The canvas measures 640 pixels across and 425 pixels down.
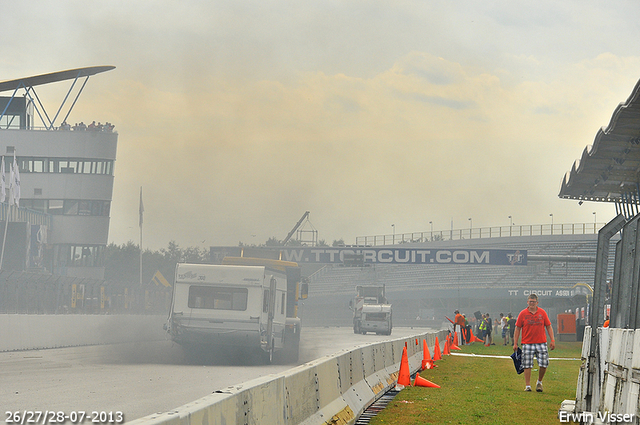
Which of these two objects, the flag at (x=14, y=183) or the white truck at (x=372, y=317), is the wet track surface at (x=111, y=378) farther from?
the white truck at (x=372, y=317)

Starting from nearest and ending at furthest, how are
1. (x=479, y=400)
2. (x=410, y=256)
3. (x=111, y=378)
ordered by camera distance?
(x=479, y=400), (x=111, y=378), (x=410, y=256)

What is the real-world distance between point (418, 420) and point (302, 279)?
20423 millimetres

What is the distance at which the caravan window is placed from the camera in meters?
21.4

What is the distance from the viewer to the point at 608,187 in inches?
445

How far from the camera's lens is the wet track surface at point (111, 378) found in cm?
1173

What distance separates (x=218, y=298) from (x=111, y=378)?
565 cm

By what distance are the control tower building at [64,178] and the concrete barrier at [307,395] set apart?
59.5 meters

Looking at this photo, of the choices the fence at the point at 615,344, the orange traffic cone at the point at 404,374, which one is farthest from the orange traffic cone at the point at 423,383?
the fence at the point at 615,344

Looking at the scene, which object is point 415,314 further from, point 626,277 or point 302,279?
point 626,277

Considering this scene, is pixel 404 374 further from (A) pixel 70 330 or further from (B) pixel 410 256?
(B) pixel 410 256

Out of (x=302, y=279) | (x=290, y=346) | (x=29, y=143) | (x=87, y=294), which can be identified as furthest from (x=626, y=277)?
(x=29, y=143)

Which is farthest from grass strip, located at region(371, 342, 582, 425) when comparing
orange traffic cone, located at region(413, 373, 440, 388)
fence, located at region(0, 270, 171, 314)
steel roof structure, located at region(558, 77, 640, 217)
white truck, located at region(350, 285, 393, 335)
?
white truck, located at region(350, 285, 393, 335)

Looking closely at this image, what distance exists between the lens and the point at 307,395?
27.1 feet

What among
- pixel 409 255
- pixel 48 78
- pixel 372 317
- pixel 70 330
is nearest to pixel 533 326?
pixel 70 330
